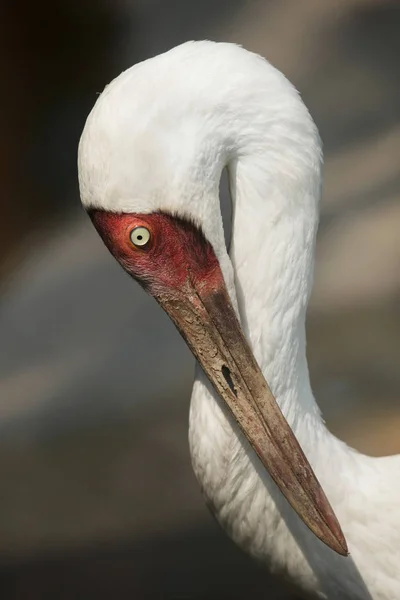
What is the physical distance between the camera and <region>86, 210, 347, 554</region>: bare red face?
1.89m

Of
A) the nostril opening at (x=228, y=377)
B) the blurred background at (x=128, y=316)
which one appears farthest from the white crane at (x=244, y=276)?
the blurred background at (x=128, y=316)

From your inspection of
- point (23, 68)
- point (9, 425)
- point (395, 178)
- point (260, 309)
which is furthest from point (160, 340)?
point (260, 309)

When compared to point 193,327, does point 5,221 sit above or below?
above

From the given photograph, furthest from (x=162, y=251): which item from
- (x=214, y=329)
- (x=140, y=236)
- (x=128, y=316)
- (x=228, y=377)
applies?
(x=128, y=316)

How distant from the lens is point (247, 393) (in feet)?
Answer: 6.61

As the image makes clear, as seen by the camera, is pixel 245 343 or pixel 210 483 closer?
pixel 245 343

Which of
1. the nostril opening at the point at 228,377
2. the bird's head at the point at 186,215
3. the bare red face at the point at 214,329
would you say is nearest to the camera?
the bird's head at the point at 186,215

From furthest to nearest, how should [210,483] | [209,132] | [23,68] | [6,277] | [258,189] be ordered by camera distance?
1. [23,68]
2. [6,277]
3. [210,483]
4. [258,189]
5. [209,132]

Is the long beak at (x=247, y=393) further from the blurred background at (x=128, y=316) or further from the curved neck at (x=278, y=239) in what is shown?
the blurred background at (x=128, y=316)

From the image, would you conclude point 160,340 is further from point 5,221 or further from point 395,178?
point 395,178

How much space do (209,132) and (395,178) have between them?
2.50 metres

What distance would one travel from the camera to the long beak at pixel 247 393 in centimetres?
196

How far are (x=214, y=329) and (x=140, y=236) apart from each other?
25cm

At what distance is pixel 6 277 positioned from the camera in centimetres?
401
